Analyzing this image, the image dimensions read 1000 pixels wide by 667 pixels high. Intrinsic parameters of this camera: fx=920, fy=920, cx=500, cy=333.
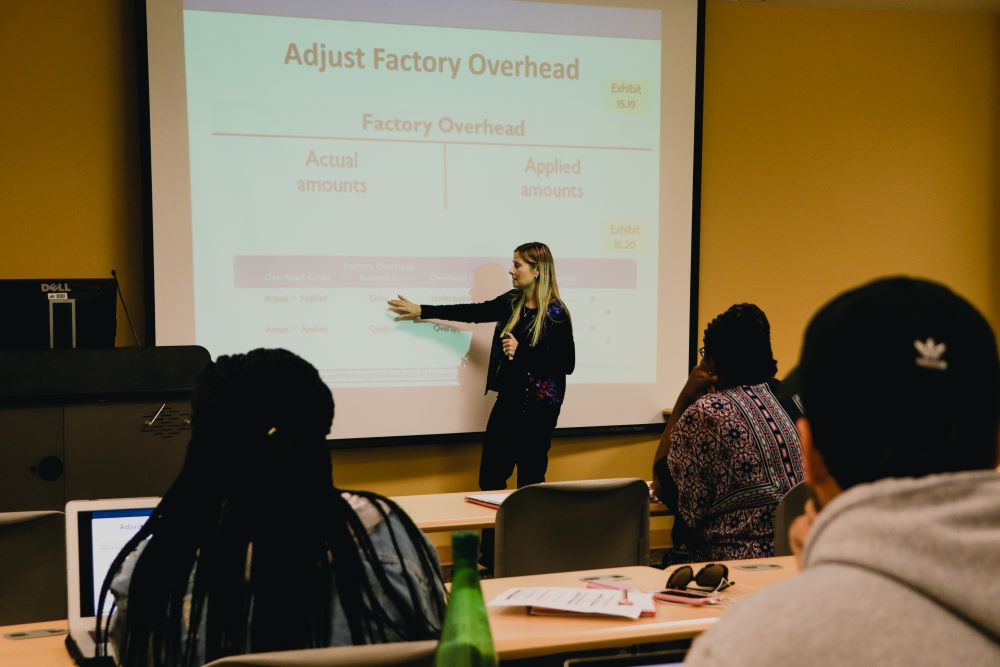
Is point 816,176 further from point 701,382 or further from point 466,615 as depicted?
point 466,615

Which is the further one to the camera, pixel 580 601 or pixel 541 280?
pixel 541 280

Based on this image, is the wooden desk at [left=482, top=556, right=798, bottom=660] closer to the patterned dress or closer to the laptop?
the patterned dress

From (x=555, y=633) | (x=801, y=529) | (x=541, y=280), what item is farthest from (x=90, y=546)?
(x=541, y=280)

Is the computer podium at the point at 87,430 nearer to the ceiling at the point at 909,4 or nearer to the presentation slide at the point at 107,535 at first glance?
the presentation slide at the point at 107,535

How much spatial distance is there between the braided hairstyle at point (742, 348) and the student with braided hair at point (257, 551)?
1.65m

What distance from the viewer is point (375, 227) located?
4.61 m

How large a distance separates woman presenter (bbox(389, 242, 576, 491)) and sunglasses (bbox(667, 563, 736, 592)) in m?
2.43

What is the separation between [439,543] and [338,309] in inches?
54.2

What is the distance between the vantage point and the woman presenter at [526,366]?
178 inches

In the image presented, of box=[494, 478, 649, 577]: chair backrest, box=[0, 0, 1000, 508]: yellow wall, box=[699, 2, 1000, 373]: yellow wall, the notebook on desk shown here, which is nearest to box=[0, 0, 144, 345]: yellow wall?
box=[0, 0, 1000, 508]: yellow wall

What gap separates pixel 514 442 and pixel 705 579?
2481 mm

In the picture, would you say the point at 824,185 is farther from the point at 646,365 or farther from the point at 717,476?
the point at 717,476

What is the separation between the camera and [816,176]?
555 cm

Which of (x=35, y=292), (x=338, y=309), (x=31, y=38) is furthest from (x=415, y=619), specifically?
(x=31, y=38)
